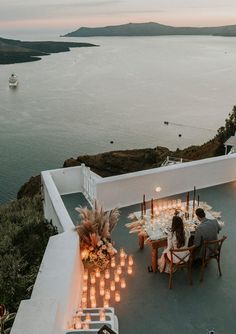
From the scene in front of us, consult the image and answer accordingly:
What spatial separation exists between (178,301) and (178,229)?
0.92 metres

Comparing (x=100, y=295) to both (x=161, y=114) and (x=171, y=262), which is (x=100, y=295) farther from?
(x=161, y=114)

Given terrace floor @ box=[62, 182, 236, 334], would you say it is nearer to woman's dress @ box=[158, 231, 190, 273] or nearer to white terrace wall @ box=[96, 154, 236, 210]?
woman's dress @ box=[158, 231, 190, 273]

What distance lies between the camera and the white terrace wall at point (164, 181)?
7809 mm

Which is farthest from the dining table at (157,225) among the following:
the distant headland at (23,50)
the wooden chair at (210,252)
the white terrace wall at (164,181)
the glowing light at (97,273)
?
the distant headland at (23,50)

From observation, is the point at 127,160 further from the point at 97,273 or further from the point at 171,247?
the point at 171,247

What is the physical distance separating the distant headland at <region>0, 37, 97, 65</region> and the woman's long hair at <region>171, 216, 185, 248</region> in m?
144

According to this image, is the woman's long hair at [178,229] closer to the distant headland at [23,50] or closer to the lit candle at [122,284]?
the lit candle at [122,284]

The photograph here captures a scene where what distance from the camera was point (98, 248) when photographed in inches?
225

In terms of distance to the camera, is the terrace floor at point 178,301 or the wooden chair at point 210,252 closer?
the terrace floor at point 178,301

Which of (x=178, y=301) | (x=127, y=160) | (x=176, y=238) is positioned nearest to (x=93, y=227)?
(x=176, y=238)

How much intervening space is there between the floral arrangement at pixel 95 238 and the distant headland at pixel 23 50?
143 metres

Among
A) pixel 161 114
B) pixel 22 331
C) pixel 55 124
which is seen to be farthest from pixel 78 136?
pixel 22 331

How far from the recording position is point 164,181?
27.1ft

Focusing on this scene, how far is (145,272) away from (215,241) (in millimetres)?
1163
